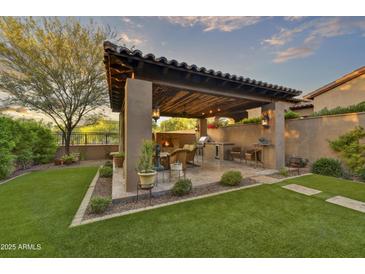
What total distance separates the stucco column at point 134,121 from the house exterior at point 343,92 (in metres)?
11.5

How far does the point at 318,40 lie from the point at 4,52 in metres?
15.1

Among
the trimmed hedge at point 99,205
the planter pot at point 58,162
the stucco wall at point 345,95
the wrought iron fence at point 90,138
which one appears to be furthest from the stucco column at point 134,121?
the stucco wall at point 345,95

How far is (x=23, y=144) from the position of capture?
756 centimetres

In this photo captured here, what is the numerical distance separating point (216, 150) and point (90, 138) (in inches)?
369

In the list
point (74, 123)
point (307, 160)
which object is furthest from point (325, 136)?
point (74, 123)

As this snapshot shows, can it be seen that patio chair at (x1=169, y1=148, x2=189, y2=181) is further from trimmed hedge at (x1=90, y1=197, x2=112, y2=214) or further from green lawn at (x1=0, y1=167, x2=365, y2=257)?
trimmed hedge at (x1=90, y1=197, x2=112, y2=214)

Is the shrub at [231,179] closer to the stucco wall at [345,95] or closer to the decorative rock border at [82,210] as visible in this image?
the decorative rock border at [82,210]

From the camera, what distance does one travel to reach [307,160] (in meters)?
6.98

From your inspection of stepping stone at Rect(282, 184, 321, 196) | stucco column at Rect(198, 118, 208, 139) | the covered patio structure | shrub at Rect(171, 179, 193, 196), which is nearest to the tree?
the covered patio structure

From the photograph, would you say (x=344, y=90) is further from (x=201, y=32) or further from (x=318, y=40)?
(x=201, y=32)

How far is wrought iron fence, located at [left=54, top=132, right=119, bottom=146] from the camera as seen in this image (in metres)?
10.5

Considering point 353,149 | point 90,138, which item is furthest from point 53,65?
point 353,149

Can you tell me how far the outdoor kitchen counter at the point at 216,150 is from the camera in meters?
9.00

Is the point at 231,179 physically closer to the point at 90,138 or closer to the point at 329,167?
the point at 329,167
